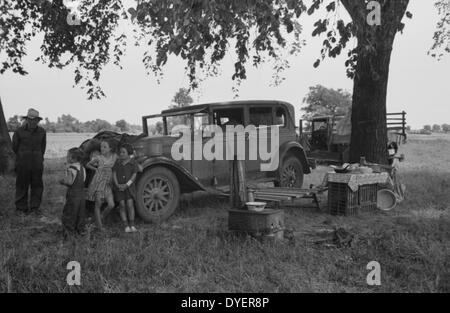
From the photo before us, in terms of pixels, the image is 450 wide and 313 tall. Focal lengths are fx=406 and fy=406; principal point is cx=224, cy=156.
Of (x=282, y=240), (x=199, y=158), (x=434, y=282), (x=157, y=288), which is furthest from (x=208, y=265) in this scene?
(x=199, y=158)

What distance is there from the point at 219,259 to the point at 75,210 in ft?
6.97

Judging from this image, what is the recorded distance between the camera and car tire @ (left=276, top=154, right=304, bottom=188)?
8.23m

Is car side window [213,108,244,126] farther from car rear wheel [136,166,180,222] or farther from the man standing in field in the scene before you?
the man standing in field

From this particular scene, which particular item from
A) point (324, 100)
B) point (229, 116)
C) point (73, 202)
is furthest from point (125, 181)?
point (324, 100)

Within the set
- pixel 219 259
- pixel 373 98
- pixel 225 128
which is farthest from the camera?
pixel 373 98

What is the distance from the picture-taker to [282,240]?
4.81m

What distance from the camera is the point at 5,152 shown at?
11.4 meters

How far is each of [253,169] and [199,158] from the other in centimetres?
131

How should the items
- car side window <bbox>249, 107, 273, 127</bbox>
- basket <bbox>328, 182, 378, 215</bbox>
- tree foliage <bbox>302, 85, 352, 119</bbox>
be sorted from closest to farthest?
1. basket <bbox>328, 182, 378, 215</bbox>
2. car side window <bbox>249, 107, 273, 127</bbox>
3. tree foliage <bbox>302, 85, 352, 119</bbox>

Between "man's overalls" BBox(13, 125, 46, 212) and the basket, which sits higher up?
"man's overalls" BBox(13, 125, 46, 212)

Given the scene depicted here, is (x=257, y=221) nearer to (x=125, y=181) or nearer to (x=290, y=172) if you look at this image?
(x=125, y=181)

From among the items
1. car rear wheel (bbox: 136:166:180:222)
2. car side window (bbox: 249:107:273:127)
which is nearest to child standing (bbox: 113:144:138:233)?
car rear wheel (bbox: 136:166:180:222)

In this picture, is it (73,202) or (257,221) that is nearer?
(257,221)

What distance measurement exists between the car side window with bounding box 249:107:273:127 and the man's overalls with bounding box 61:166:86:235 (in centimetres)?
355
